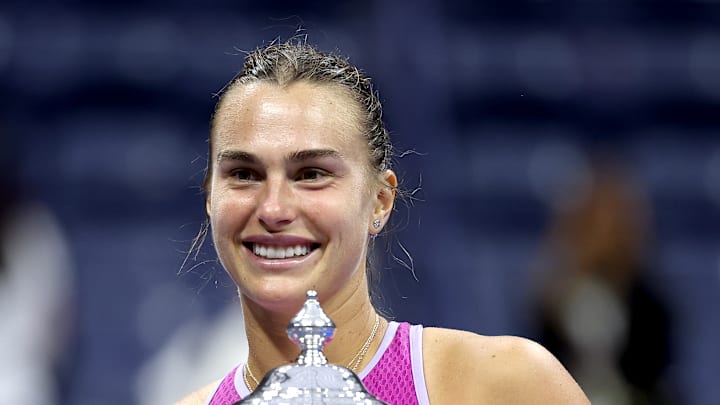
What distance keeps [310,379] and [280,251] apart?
Answer: 42cm

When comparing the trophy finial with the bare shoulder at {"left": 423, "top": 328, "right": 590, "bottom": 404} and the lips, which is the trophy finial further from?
the bare shoulder at {"left": 423, "top": 328, "right": 590, "bottom": 404}

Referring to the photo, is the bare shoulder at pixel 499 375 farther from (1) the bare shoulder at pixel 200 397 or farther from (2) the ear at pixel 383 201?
(1) the bare shoulder at pixel 200 397

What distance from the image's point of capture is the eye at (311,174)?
1.59m

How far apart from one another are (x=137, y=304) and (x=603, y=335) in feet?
6.20

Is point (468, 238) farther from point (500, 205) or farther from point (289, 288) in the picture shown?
point (289, 288)

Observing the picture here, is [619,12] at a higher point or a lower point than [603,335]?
higher

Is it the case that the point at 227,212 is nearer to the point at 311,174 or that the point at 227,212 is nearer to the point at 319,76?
the point at 311,174

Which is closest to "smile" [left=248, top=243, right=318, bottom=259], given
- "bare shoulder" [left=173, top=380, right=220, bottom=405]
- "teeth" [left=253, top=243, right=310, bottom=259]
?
"teeth" [left=253, top=243, right=310, bottom=259]

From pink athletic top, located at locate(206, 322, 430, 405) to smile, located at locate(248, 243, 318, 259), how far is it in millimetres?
261

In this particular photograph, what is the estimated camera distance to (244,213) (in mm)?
1597

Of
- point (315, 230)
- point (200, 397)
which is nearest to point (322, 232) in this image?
point (315, 230)

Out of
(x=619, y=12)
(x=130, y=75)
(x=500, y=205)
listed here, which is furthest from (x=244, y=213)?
(x=619, y=12)

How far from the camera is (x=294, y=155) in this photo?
158 cm

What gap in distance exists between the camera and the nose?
5.07 feet
